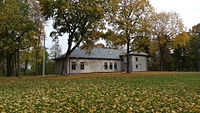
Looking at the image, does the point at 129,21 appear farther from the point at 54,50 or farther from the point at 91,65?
the point at 54,50

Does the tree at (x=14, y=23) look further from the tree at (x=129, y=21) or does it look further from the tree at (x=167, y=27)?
the tree at (x=167, y=27)

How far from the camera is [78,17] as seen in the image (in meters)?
23.4

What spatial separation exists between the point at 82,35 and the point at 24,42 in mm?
9174

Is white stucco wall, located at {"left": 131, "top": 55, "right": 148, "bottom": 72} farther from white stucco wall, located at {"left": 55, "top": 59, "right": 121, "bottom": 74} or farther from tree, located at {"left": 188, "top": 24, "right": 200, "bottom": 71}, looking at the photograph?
tree, located at {"left": 188, "top": 24, "right": 200, "bottom": 71}

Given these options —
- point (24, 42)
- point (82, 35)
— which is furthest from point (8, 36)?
point (82, 35)

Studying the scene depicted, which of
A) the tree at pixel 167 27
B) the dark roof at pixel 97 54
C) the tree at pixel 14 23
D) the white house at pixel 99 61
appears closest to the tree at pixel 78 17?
the tree at pixel 14 23

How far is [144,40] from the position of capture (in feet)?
95.1

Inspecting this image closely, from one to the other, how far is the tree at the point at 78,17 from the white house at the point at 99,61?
7.70 m

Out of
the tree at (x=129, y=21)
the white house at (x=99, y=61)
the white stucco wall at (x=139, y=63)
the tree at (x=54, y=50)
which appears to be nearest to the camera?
the tree at (x=129, y=21)

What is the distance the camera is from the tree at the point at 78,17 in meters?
21.8

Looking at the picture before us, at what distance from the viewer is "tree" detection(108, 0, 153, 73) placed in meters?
28.1

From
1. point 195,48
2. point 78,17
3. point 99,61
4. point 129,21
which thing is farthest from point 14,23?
point 195,48

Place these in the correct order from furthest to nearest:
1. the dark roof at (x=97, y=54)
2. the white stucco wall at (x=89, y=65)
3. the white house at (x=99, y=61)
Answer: the dark roof at (x=97, y=54), the white stucco wall at (x=89, y=65), the white house at (x=99, y=61)

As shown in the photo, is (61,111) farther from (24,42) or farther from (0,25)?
(24,42)
